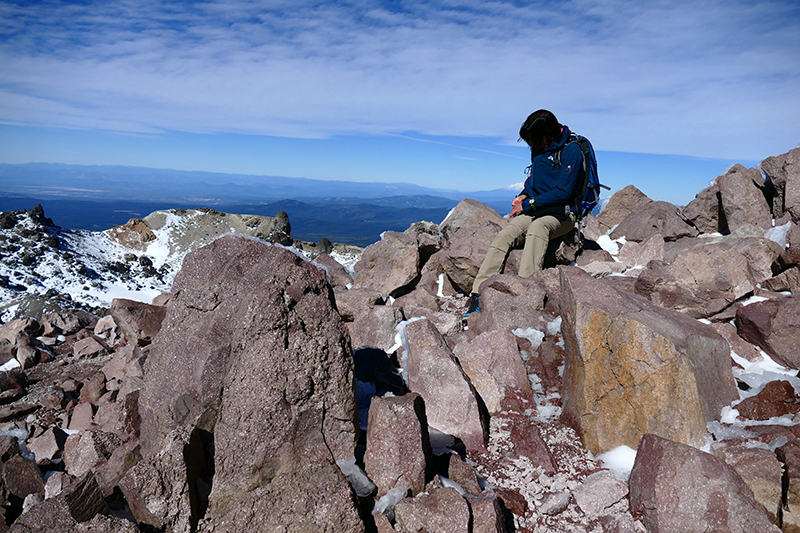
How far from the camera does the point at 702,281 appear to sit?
6.75 m

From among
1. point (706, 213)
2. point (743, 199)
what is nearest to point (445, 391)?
point (743, 199)

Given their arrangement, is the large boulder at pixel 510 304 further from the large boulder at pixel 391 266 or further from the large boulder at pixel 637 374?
the large boulder at pixel 391 266

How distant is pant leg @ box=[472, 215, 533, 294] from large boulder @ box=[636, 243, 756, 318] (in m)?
2.35

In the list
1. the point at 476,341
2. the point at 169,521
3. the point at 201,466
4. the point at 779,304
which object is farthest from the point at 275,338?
the point at 779,304

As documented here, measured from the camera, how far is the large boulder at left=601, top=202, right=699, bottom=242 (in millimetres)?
10852

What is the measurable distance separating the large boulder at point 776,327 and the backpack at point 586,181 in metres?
3.37

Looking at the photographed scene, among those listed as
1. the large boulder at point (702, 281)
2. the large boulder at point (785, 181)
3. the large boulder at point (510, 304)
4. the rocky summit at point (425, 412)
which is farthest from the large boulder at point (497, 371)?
the large boulder at point (785, 181)

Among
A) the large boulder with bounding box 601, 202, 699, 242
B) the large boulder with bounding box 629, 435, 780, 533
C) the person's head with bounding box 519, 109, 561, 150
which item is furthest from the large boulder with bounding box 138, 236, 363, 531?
the large boulder with bounding box 601, 202, 699, 242

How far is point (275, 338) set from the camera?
12.9 ft

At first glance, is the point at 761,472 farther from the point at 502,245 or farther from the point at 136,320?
the point at 136,320

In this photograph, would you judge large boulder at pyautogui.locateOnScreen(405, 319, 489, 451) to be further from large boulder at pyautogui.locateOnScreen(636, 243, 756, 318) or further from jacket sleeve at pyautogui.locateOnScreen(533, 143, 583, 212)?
jacket sleeve at pyautogui.locateOnScreen(533, 143, 583, 212)

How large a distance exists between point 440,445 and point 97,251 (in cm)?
1754

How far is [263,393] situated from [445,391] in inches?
79.7

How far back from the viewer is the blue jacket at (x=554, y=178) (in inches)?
314
